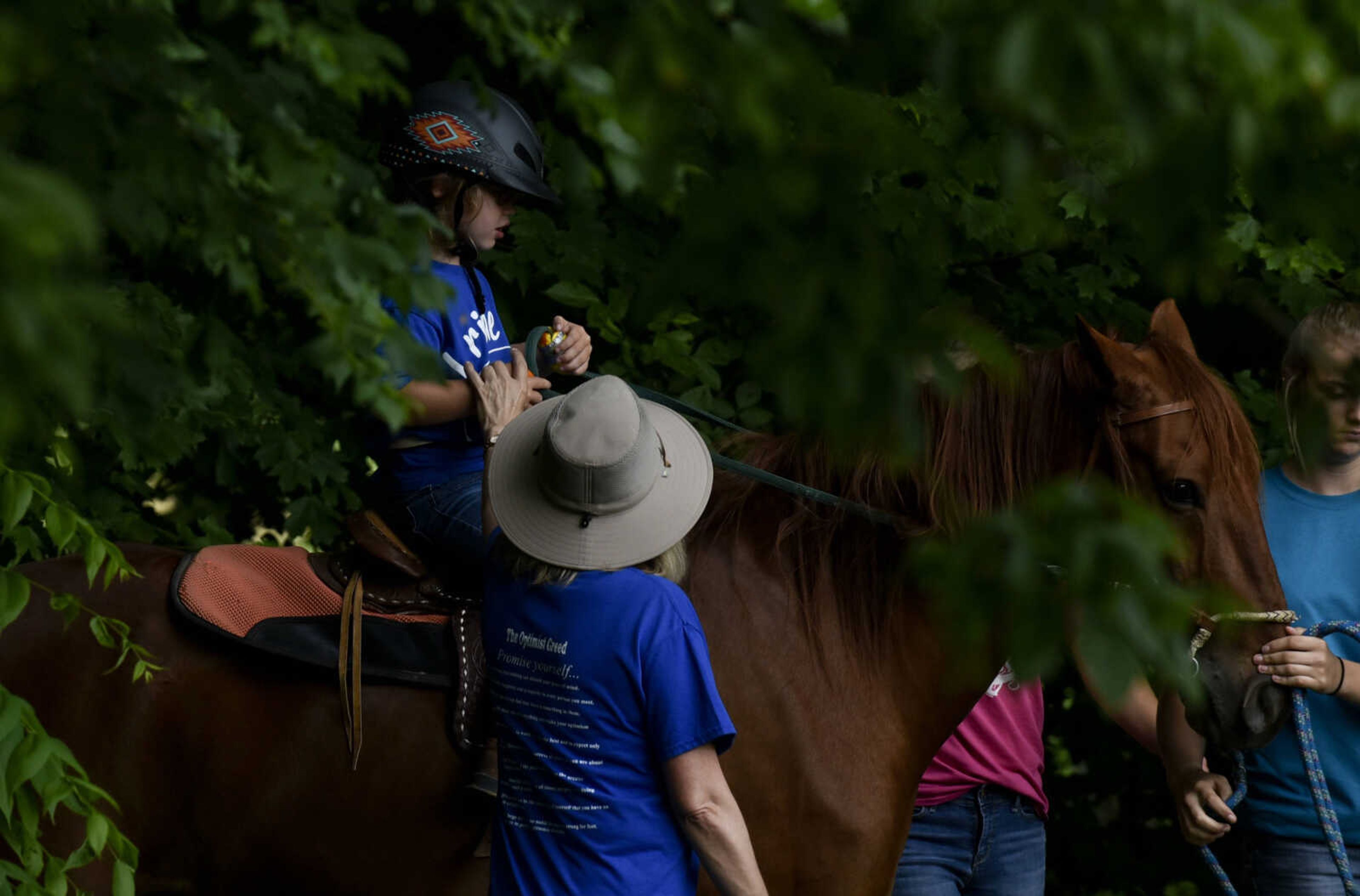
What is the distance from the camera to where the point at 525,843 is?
93.0 inches

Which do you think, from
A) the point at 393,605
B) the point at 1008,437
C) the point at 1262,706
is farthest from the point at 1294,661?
the point at 393,605

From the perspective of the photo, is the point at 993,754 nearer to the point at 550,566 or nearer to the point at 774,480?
the point at 774,480

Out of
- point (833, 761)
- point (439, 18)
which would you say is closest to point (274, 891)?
point (833, 761)

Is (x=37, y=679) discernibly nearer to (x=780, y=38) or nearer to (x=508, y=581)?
(x=508, y=581)

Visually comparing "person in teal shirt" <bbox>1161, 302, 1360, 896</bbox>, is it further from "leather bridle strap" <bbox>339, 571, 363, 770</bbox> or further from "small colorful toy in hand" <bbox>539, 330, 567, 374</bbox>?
"leather bridle strap" <bbox>339, 571, 363, 770</bbox>

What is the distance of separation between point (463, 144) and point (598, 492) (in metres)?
1.37

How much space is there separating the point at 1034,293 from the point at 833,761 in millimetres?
2587

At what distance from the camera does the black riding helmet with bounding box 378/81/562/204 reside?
336cm

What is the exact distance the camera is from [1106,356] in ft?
9.61

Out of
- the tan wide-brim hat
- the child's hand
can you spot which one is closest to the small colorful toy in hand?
the child's hand

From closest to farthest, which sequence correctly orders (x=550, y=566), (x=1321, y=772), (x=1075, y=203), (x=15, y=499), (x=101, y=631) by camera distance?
1. (x=15, y=499)
2. (x=550, y=566)
3. (x=101, y=631)
4. (x=1321, y=772)
5. (x=1075, y=203)

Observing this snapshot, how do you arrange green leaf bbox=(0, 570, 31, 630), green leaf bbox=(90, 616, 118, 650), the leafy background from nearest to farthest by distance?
the leafy background
green leaf bbox=(0, 570, 31, 630)
green leaf bbox=(90, 616, 118, 650)

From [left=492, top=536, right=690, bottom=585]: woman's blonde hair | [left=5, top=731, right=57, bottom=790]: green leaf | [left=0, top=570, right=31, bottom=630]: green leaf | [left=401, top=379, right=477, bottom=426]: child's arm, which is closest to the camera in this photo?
[left=5, top=731, right=57, bottom=790]: green leaf

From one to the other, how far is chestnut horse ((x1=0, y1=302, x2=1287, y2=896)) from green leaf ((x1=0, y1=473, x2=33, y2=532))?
0.95 metres
